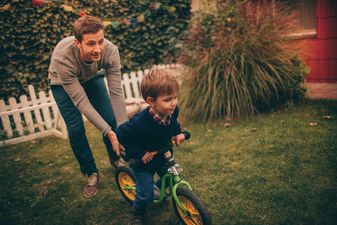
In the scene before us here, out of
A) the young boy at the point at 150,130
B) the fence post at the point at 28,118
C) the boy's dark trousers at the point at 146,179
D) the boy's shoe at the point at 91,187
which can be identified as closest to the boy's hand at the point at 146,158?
the young boy at the point at 150,130

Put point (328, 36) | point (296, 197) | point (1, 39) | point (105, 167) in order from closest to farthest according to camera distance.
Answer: point (296, 197) < point (105, 167) < point (1, 39) < point (328, 36)

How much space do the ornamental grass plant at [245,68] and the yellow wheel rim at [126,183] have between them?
2.45 meters

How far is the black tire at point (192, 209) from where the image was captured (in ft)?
7.30

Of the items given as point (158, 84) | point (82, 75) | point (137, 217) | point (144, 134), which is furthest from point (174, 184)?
point (82, 75)

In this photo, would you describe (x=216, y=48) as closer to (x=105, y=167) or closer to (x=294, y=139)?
(x=294, y=139)

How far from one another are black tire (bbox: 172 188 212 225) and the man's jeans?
1.29 meters

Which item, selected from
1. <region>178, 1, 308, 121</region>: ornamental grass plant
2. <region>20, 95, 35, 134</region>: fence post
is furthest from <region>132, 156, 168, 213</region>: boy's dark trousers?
<region>20, 95, 35, 134</region>: fence post

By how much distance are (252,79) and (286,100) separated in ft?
2.57

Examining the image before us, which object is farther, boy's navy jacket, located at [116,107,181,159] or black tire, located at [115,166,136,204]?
black tire, located at [115,166,136,204]

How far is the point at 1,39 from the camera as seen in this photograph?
6.10 metres

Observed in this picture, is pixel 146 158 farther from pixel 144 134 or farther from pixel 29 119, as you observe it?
pixel 29 119

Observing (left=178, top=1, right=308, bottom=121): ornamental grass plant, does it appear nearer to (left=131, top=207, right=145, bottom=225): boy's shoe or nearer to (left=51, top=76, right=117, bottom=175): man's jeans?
(left=51, top=76, right=117, bottom=175): man's jeans

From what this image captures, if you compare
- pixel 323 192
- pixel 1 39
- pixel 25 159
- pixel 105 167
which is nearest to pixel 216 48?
pixel 105 167

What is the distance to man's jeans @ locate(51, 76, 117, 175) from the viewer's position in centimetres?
315
